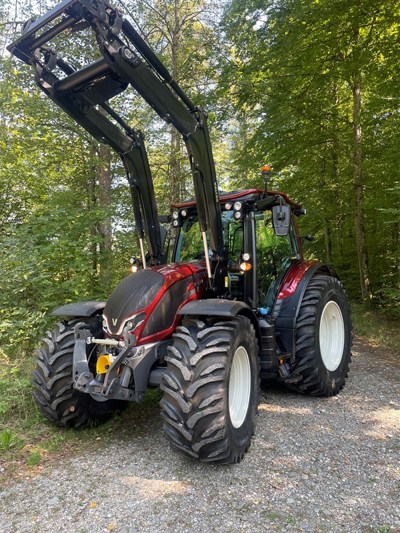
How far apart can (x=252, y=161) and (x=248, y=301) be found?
677 centimetres

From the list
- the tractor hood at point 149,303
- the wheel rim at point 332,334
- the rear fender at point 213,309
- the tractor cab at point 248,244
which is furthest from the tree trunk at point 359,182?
the rear fender at point 213,309

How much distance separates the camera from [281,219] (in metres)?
3.78

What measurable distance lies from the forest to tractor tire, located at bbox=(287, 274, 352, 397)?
2.60m

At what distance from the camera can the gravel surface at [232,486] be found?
2363mm

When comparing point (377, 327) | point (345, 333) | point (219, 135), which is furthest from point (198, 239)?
point (219, 135)

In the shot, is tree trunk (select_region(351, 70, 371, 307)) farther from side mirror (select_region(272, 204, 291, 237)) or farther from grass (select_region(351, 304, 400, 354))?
side mirror (select_region(272, 204, 291, 237))

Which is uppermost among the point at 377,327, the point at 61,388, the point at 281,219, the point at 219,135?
the point at 219,135

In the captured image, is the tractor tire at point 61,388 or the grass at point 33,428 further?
the tractor tire at point 61,388

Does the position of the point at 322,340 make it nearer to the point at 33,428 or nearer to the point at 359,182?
the point at 33,428

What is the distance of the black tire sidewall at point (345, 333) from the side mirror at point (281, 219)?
113 centimetres

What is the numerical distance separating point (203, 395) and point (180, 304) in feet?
3.22

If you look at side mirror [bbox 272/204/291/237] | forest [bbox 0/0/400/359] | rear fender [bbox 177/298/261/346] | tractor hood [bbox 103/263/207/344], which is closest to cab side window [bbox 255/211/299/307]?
side mirror [bbox 272/204/291/237]

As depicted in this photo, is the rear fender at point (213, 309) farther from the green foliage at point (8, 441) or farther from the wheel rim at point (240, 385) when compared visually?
the green foliage at point (8, 441)

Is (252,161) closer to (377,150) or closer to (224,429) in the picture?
(377,150)
